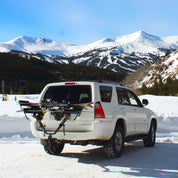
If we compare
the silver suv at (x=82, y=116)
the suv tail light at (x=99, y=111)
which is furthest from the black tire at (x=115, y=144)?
the suv tail light at (x=99, y=111)

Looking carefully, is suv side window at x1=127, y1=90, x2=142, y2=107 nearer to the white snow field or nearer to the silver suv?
the silver suv

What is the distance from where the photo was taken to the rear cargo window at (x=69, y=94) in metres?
7.28

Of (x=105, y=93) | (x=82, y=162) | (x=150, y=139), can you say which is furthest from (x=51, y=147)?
(x=150, y=139)

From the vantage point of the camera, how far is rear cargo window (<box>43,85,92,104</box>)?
728 cm

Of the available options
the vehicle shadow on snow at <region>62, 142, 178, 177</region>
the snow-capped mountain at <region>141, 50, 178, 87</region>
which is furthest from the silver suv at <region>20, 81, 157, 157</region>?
the snow-capped mountain at <region>141, 50, 178, 87</region>

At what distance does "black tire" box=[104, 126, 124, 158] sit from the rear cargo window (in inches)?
44.4

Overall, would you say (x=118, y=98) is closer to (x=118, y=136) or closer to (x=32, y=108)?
(x=118, y=136)

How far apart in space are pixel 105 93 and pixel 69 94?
2.91 ft

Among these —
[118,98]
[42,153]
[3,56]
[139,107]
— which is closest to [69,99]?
[118,98]

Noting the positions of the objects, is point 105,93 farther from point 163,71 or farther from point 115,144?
→ point 163,71

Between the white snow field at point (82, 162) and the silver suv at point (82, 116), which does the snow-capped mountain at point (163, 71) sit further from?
the silver suv at point (82, 116)

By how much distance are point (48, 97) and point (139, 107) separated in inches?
119

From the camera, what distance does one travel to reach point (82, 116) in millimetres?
7008

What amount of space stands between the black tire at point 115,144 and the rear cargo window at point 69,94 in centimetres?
113
